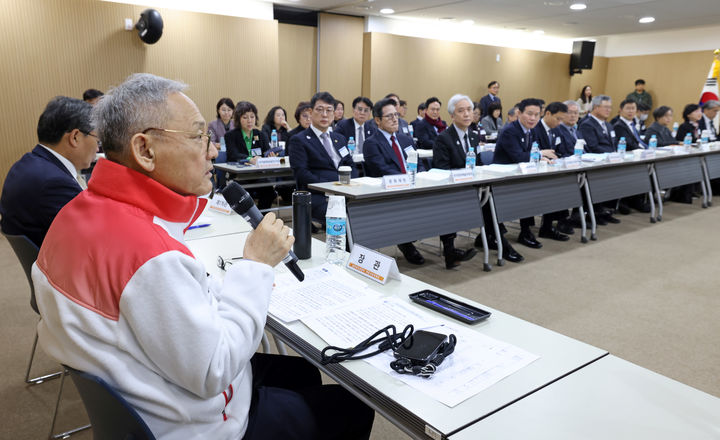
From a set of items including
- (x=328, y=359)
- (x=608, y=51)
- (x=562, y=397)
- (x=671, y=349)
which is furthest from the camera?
(x=608, y=51)

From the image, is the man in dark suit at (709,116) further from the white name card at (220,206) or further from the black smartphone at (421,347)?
the black smartphone at (421,347)

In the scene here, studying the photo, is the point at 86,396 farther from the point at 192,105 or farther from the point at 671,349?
the point at 671,349

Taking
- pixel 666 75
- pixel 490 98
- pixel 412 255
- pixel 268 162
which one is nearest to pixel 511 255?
pixel 412 255

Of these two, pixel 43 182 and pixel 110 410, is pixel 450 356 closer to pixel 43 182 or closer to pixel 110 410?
pixel 110 410

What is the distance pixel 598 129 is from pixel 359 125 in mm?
2911

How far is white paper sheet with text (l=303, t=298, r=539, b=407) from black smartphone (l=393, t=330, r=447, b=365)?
0.04m

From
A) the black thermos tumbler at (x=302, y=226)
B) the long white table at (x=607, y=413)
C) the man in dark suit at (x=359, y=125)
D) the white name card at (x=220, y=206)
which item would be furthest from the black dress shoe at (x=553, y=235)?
the long white table at (x=607, y=413)

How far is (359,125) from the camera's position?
6074mm

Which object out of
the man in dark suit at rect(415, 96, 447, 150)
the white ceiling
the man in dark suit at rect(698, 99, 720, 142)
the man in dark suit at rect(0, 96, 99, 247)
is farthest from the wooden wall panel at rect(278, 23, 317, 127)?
the man in dark suit at rect(0, 96, 99, 247)

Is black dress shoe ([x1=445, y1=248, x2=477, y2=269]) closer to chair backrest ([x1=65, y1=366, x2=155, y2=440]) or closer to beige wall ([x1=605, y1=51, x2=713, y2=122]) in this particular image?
chair backrest ([x1=65, y1=366, x2=155, y2=440])

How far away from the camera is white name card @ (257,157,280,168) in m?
4.77

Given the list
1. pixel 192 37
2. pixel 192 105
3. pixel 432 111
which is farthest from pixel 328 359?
pixel 192 37

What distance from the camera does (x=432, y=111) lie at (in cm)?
721

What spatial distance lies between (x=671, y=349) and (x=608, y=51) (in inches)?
493
